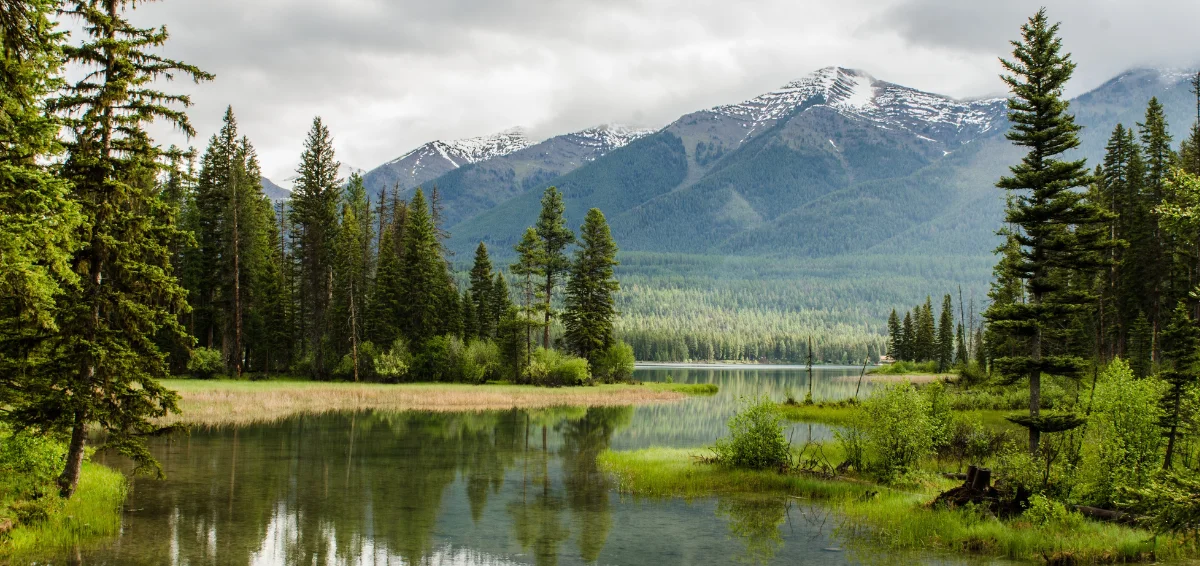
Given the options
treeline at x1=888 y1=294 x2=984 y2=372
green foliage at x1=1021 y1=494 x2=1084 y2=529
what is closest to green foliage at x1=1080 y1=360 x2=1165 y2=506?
green foliage at x1=1021 y1=494 x2=1084 y2=529

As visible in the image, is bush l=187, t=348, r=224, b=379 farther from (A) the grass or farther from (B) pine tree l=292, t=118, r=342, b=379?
(A) the grass

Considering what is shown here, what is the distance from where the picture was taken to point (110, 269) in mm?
19547

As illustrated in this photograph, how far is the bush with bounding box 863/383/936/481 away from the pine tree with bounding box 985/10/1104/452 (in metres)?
6.25

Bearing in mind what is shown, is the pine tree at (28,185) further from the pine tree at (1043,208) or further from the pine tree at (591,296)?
the pine tree at (591,296)

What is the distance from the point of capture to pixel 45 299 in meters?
15.4

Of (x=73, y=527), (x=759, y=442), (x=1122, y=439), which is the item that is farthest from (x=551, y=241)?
(x=73, y=527)

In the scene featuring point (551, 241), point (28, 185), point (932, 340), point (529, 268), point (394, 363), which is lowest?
point (394, 363)

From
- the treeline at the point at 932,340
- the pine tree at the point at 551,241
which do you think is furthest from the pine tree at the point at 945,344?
the pine tree at the point at 551,241

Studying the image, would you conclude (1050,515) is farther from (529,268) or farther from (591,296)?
(591,296)

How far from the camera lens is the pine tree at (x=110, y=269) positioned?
1873 centimetres

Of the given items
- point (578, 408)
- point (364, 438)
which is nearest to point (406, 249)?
point (578, 408)

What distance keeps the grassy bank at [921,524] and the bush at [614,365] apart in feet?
166

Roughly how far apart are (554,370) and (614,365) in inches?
324

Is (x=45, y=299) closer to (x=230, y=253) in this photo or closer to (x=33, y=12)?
(x=33, y=12)
